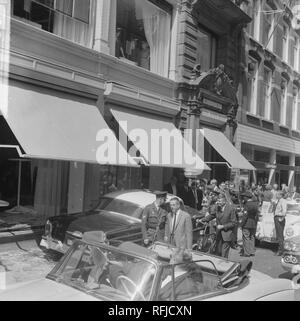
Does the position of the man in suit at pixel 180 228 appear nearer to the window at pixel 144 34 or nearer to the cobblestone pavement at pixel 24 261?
the cobblestone pavement at pixel 24 261

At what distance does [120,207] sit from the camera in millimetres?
9133

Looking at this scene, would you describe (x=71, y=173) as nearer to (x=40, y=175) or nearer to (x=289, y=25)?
(x=40, y=175)

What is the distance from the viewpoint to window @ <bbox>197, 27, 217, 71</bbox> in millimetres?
17812

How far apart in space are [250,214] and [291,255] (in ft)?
8.20

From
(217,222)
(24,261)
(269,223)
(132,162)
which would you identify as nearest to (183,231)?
(217,222)

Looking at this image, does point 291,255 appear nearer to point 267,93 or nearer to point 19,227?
point 19,227

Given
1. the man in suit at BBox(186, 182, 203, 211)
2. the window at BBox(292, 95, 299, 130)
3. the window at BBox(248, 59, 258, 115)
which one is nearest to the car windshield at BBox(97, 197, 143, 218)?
the man in suit at BBox(186, 182, 203, 211)

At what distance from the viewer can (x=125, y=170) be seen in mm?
14164

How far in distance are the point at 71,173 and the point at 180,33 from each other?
23.3ft

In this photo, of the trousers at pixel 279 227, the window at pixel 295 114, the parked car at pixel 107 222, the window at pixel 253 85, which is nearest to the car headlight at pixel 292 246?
the parked car at pixel 107 222

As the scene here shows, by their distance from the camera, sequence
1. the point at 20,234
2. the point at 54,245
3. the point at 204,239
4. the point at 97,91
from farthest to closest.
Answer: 1. the point at 97,91
2. the point at 20,234
3. the point at 204,239
4. the point at 54,245

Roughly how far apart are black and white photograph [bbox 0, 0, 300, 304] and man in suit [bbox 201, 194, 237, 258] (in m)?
0.02

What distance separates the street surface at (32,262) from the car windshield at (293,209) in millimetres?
1300

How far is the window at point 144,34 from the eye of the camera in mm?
13875
